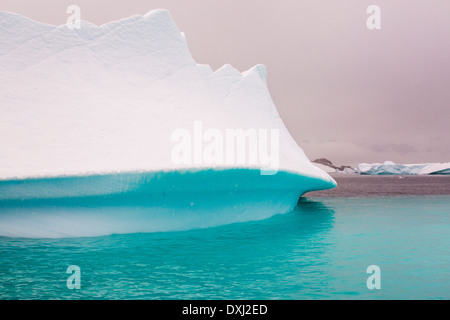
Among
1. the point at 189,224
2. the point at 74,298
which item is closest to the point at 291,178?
the point at 189,224

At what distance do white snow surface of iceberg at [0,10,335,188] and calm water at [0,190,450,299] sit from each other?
1.79 meters

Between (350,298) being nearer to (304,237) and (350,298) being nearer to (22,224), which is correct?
(304,237)

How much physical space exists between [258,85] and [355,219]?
598 cm

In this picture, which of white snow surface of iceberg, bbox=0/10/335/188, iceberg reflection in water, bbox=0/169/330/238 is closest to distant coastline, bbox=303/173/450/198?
white snow surface of iceberg, bbox=0/10/335/188

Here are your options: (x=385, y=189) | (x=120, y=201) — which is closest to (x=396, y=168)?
(x=385, y=189)

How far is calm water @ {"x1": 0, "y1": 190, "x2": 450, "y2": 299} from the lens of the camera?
6059 millimetres

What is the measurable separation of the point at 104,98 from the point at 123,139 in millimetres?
1524

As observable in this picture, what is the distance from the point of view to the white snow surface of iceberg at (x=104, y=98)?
10633 millimetres

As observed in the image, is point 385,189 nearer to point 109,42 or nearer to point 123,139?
point 109,42

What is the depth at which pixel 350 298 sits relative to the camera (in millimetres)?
5812

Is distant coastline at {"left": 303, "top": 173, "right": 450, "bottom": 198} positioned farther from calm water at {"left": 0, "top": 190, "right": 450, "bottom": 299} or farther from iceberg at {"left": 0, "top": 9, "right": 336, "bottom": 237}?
calm water at {"left": 0, "top": 190, "right": 450, "bottom": 299}

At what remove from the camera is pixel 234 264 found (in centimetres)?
776

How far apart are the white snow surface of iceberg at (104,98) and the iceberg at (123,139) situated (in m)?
0.03
